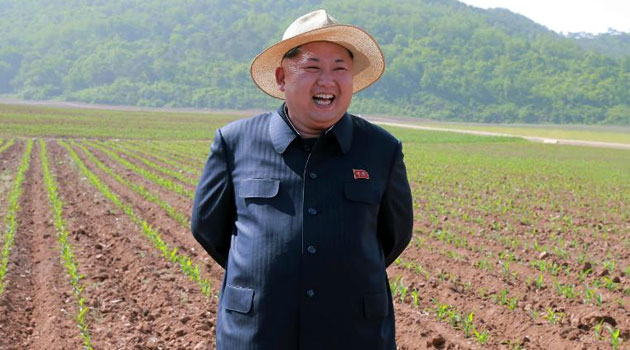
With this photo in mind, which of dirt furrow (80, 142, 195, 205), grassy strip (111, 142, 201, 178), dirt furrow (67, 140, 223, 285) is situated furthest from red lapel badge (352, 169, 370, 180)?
grassy strip (111, 142, 201, 178)

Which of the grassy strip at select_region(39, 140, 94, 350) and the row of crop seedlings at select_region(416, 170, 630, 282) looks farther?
the row of crop seedlings at select_region(416, 170, 630, 282)

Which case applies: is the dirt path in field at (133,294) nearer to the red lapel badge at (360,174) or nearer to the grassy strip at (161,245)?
the grassy strip at (161,245)

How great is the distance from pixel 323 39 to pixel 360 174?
43 centimetres

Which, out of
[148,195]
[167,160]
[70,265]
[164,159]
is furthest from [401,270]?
[164,159]

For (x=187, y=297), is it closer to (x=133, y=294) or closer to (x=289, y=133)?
(x=133, y=294)

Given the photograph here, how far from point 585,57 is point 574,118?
39363 millimetres

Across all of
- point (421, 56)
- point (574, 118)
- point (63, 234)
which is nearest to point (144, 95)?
point (421, 56)

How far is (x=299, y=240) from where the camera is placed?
90.0 inches

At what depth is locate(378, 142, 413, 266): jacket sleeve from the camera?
242 centimetres

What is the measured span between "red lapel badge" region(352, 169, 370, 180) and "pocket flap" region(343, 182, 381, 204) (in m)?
0.02

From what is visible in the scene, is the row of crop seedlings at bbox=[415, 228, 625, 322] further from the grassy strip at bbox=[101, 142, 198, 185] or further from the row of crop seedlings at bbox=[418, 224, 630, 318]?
the grassy strip at bbox=[101, 142, 198, 185]

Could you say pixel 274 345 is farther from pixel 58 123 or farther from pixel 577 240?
pixel 58 123

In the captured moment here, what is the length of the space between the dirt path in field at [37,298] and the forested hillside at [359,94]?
96.0 meters

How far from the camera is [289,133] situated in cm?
238
